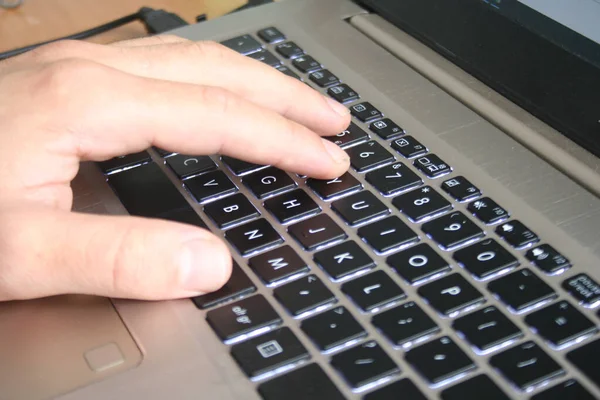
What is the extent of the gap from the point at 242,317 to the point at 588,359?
0.63 feet

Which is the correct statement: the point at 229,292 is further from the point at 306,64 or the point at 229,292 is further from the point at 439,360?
the point at 306,64

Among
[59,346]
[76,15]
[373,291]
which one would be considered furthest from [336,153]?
[76,15]

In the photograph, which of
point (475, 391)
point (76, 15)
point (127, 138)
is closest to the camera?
point (475, 391)

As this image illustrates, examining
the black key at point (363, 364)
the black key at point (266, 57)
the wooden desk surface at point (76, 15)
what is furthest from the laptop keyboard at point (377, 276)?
the wooden desk surface at point (76, 15)

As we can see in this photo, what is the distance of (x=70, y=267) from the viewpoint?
0.43 meters

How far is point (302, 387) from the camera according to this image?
389 mm

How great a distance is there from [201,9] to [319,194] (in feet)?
1.34

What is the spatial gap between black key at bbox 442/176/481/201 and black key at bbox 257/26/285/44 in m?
0.24

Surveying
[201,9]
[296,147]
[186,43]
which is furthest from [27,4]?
[296,147]

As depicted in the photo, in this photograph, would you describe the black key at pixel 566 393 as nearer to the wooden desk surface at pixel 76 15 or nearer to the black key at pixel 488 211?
the black key at pixel 488 211

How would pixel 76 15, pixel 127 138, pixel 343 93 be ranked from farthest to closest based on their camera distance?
pixel 76 15
pixel 343 93
pixel 127 138

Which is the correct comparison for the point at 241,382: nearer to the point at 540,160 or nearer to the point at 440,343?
the point at 440,343

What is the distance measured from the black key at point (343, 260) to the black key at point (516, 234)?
0.29ft

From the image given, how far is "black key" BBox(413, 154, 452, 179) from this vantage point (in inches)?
20.8
